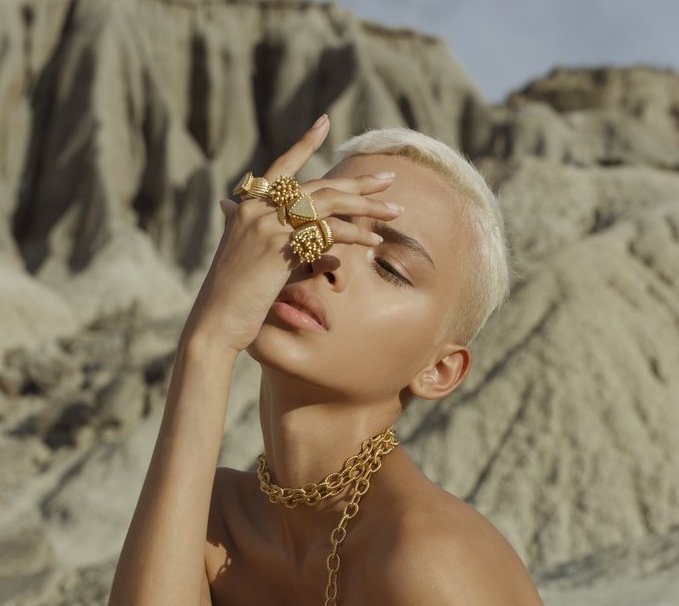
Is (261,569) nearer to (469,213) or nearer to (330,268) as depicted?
(330,268)

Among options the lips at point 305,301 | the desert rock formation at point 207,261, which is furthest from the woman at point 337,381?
the desert rock formation at point 207,261

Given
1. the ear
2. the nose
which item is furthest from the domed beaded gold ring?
the ear

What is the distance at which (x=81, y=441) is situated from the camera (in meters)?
9.49

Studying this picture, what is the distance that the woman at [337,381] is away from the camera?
1.57 meters

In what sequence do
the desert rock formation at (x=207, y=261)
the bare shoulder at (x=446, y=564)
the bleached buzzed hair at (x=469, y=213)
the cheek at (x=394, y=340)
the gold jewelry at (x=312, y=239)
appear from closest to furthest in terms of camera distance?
the bare shoulder at (x=446, y=564) → the gold jewelry at (x=312, y=239) → the cheek at (x=394, y=340) → the bleached buzzed hair at (x=469, y=213) → the desert rock formation at (x=207, y=261)

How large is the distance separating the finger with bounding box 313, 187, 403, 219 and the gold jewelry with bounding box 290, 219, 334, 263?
28 mm

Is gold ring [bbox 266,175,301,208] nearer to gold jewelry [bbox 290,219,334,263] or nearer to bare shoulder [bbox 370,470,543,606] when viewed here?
gold jewelry [bbox 290,219,334,263]

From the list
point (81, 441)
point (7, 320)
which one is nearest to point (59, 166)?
point (7, 320)

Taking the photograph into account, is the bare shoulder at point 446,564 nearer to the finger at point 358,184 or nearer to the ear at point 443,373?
the ear at point 443,373

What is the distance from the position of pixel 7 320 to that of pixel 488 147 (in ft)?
69.7

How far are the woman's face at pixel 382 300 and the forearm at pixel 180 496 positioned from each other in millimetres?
115

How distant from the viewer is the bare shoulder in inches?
57.9

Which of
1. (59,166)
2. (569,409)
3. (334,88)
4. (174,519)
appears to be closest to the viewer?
(174,519)

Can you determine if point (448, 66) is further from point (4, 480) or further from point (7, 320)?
point (4, 480)
